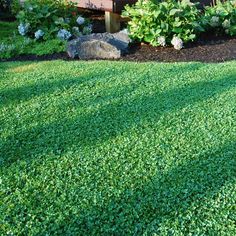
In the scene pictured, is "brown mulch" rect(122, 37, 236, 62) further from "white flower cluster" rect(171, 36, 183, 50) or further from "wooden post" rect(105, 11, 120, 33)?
"wooden post" rect(105, 11, 120, 33)

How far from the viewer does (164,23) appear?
20.9 ft

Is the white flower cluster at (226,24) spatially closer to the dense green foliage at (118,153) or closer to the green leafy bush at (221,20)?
the green leafy bush at (221,20)

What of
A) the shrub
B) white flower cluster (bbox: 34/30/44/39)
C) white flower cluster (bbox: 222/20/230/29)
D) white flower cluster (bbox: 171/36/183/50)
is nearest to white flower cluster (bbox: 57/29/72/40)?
the shrub

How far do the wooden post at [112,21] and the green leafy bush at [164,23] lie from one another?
0.94 metres

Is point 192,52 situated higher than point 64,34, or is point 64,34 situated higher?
point 64,34

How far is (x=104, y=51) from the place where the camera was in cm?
618

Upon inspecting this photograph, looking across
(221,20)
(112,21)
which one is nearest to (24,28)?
(112,21)

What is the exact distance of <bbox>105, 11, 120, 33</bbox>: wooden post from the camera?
7461mm

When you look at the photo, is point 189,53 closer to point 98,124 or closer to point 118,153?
point 98,124

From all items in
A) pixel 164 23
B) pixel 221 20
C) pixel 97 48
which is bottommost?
pixel 97 48

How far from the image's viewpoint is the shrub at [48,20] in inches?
277

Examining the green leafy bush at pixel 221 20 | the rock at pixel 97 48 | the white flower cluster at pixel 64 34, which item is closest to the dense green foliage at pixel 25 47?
the white flower cluster at pixel 64 34

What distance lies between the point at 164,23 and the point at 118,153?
11.4 ft

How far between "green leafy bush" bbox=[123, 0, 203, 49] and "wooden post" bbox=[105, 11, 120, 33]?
94 cm
